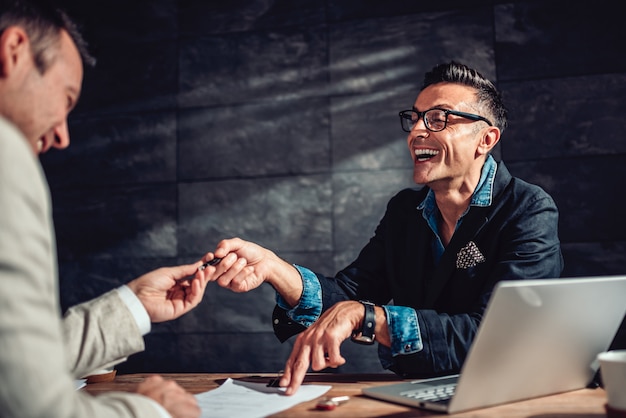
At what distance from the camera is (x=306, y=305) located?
1.78 metres

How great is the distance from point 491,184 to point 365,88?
1405 millimetres

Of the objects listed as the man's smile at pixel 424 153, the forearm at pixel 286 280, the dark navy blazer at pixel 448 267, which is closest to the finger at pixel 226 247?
the forearm at pixel 286 280

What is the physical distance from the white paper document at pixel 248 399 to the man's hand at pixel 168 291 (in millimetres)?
196

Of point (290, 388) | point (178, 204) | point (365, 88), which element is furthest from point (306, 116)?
point (290, 388)

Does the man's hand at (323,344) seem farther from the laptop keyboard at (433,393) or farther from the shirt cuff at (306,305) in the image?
the shirt cuff at (306,305)

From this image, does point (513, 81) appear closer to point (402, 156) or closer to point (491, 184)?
point (402, 156)

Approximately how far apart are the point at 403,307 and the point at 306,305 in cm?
43

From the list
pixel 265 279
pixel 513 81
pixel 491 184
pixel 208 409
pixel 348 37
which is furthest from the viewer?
pixel 348 37

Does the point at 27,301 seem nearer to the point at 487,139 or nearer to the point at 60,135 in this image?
the point at 60,135

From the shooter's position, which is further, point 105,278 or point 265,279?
point 105,278

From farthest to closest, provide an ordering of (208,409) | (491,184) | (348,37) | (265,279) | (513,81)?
(348,37) → (513,81) → (491,184) → (265,279) → (208,409)

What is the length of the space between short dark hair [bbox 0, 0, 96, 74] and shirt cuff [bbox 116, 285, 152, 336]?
47cm

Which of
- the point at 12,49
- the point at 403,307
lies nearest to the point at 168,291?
the point at 403,307

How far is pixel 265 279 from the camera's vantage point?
176cm
